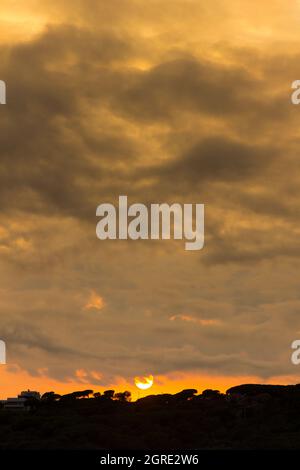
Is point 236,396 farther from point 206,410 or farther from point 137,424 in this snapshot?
point 137,424

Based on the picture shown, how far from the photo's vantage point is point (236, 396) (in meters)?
154

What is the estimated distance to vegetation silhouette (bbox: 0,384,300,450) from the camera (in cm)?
11288

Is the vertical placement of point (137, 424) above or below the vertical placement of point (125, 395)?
below

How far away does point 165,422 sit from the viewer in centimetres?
12838

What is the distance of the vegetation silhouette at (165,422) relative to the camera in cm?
11288
